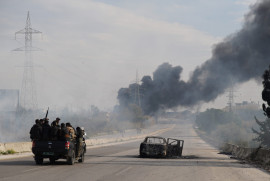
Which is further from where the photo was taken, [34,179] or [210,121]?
[210,121]

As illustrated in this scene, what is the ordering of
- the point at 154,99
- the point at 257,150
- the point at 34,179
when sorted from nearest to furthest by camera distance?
the point at 34,179
the point at 257,150
the point at 154,99

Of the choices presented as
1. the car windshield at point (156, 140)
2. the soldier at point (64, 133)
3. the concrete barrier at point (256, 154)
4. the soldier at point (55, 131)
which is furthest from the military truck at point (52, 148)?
the concrete barrier at point (256, 154)

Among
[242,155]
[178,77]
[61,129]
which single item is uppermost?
[178,77]

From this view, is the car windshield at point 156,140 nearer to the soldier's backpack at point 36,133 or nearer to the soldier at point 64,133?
the soldier at point 64,133

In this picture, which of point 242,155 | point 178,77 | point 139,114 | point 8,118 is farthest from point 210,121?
point 242,155

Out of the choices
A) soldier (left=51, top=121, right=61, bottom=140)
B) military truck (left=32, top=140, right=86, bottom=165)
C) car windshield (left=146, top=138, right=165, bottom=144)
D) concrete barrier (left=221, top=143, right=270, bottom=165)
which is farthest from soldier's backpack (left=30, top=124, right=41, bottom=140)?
concrete barrier (left=221, top=143, right=270, bottom=165)

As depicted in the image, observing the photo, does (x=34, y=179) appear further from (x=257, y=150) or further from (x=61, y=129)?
(x=257, y=150)

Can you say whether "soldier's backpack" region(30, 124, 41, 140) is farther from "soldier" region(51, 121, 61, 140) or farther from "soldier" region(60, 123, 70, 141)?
"soldier" region(60, 123, 70, 141)

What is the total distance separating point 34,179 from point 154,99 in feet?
437

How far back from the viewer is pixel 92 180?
45.2 ft

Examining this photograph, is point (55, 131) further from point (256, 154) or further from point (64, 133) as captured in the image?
point (256, 154)

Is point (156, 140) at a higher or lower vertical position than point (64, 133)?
lower

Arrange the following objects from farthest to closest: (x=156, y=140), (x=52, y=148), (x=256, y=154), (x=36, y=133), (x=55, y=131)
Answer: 1. (x=156, y=140)
2. (x=256, y=154)
3. (x=36, y=133)
4. (x=55, y=131)
5. (x=52, y=148)

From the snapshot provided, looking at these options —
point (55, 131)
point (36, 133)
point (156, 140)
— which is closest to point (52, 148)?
point (55, 131)
